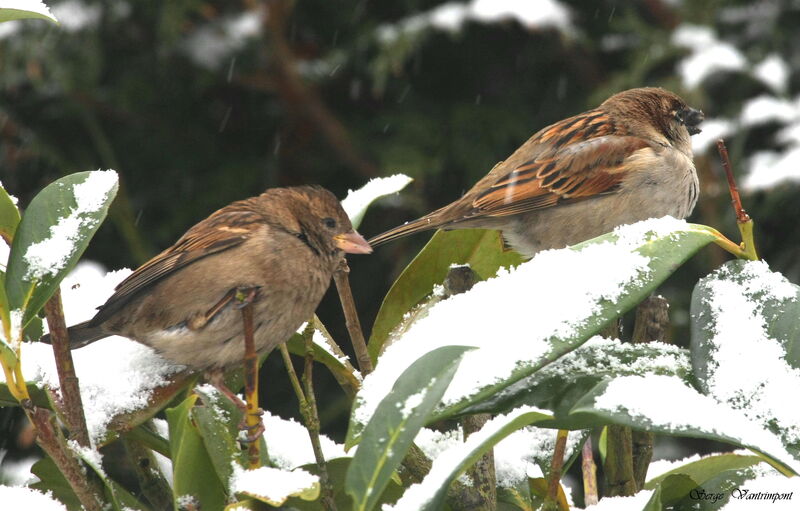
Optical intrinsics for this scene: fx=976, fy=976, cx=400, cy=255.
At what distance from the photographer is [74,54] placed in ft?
10.1

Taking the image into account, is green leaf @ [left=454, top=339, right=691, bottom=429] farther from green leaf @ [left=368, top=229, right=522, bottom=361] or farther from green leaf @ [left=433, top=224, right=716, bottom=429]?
green leaf @ [left=368, top=229, right=522, bottom=361]

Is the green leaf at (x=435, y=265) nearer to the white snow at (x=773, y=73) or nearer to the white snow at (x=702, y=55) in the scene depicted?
the white snow at (x=702, y=55)

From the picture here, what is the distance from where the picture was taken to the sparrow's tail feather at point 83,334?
1.27 meters

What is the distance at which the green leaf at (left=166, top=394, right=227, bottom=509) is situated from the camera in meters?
0.71

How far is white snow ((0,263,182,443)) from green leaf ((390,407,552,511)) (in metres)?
0.34

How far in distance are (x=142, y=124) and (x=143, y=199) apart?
0.85 ft

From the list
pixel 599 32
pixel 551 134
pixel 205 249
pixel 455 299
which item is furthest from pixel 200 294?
pixel 599 32

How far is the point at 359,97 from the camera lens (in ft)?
11.2

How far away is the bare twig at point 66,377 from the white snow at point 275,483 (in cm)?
17

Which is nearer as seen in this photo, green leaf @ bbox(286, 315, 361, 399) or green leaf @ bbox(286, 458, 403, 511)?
green leaf @ bbox(286, 458, 403, 511)

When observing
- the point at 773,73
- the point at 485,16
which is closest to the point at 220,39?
the point at 485,16

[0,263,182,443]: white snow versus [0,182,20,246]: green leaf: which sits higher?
[0,182,20,246]: green leaf

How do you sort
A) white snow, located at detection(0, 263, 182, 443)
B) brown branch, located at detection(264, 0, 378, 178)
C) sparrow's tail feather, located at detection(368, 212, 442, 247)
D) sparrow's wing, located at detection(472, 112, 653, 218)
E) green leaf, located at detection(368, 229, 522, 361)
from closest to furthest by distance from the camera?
1. white snow, located at detection(0, 263, 182, 443)
2. green leaf, located at detection(368, 229, 522, 361)
3. sparrow's tail feather, located at detection(368, 212, 442, 247)
4. sparrow's wing, located at detection(472, 112, 653, 218)
5. brown branch, located at detection(264, 0, 378, 178)

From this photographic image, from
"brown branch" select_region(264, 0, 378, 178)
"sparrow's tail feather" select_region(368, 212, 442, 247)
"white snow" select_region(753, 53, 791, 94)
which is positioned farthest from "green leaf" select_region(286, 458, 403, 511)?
"white snow" select_region(753, 53, 791, 94)
